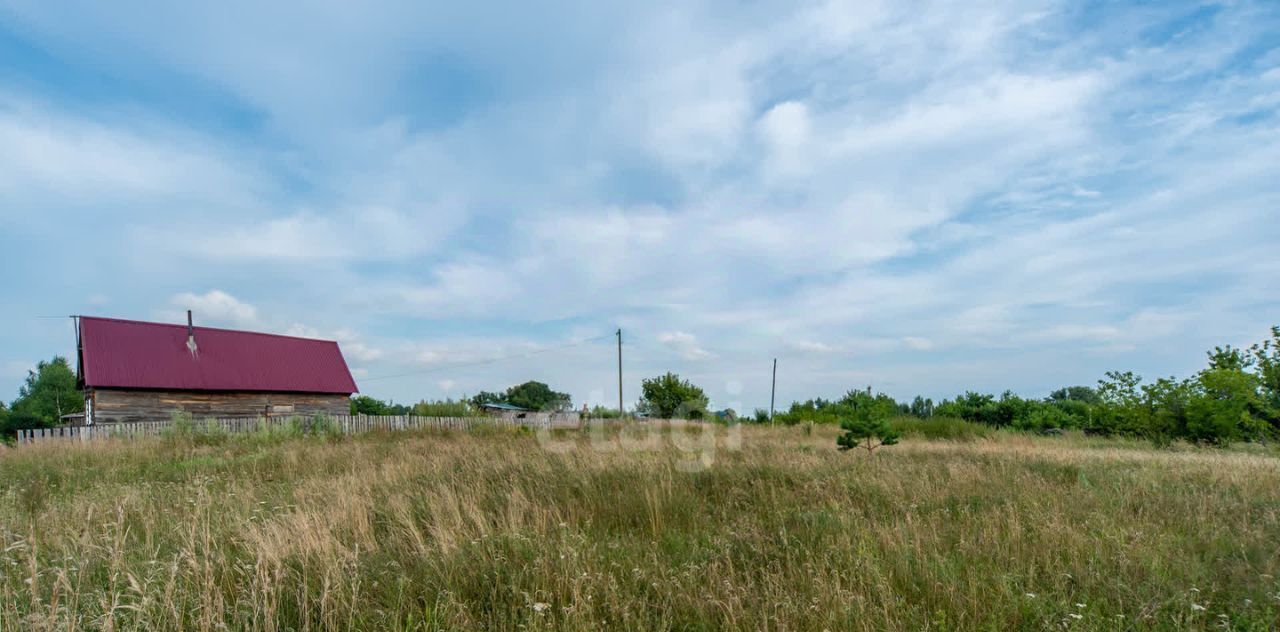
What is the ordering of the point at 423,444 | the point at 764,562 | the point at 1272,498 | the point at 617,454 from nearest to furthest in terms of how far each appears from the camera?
the point at 764,562 → the point at 1272,498 → the point at 617,454 → the point at 423,444

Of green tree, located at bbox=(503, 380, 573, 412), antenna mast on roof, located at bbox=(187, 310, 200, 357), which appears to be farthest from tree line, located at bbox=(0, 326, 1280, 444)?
green tree, located at bbox=(503, 380, 573, 412)

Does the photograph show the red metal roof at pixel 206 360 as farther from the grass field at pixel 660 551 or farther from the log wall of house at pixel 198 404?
the grass field at pixel 660 551

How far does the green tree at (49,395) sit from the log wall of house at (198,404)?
3668 cm

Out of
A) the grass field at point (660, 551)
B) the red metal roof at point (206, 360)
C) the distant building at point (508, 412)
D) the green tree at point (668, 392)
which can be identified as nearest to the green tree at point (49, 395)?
the red metal roof at point (206, 360)

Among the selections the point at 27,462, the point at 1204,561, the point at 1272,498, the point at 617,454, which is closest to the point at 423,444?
the point at 617,454

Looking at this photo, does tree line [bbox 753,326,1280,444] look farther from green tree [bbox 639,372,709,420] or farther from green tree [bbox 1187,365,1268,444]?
green tree [bbox 639,372,709,420]

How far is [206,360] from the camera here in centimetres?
2789

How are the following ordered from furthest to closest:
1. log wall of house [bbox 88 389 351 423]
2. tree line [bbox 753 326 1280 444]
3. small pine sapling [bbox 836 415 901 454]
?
log wall of house [bbox 88 389 351 423] < tree line [bbox 753 326 1280 444] < small pine sapling [bbox 836 415 901 454]

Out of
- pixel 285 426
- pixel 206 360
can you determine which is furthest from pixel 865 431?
pixel 206 360

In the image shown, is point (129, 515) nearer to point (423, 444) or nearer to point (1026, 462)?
point (423, 444)

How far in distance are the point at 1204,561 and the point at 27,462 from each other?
56.9 feet

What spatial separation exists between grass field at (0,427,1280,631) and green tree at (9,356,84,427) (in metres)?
64.2

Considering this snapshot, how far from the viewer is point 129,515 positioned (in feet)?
18.2

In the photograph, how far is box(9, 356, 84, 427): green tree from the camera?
2008 inches
